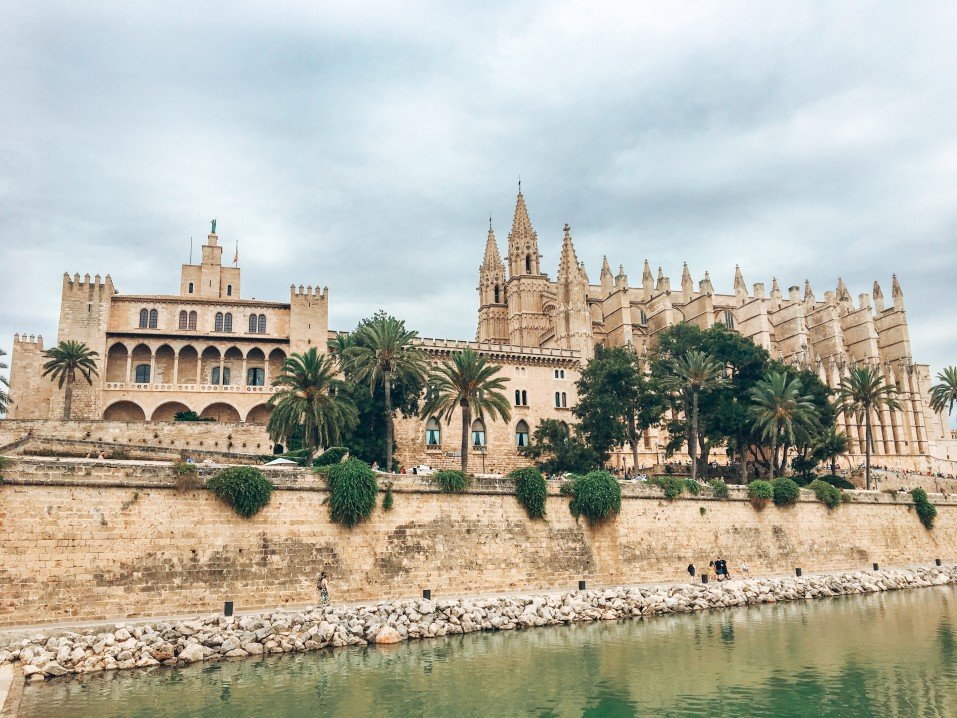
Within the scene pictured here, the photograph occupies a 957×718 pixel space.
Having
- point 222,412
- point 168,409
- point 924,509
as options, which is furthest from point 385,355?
point 924,509

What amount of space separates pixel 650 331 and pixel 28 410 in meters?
51.8

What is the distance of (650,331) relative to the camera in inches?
2960

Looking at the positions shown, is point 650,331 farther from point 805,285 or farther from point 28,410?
point 28,410

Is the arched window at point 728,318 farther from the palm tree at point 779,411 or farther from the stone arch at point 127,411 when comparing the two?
the stone arch at point 127,411

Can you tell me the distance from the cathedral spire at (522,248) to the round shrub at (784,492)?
41.6m

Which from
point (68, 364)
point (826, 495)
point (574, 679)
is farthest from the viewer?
A: point (68, 364)

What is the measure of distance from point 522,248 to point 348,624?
57.4 metres

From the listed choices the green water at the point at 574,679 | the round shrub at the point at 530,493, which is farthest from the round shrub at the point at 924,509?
the round shrub at the point at 530,493

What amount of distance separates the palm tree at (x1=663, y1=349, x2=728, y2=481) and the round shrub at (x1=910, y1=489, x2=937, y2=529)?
476 inches

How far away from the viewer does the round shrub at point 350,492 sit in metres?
26.4

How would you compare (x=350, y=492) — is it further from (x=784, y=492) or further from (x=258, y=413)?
(x=258, y=413)

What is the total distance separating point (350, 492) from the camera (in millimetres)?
26469

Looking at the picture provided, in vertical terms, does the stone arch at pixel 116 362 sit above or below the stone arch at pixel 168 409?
above

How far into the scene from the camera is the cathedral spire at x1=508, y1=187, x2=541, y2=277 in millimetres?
76438
